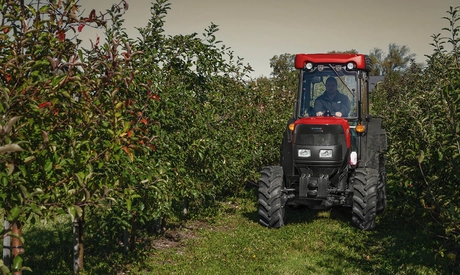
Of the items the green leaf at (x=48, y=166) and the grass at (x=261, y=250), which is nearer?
the green leaf at (x=48, y=166)

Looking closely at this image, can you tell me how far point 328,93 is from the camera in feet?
30.7

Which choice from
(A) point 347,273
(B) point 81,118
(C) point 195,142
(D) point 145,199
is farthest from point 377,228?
(B) point 81,118

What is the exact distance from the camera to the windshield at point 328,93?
9.34 meters

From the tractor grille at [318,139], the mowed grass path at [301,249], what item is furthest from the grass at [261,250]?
the tractor grille at [318,139]

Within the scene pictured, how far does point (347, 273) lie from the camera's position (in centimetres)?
661

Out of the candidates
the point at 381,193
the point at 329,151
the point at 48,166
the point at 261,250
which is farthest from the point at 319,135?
the point at 48,166

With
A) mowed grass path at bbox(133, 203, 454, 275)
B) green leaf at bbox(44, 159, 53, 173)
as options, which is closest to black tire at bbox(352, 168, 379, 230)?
mowed grass path at bbox(133, 203, 454, 275)

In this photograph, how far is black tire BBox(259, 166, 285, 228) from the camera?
29.3 ft

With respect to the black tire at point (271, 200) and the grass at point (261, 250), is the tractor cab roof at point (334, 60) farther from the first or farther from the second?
the grass at point (261, 250)

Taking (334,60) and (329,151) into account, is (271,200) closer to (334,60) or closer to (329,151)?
(329,151)

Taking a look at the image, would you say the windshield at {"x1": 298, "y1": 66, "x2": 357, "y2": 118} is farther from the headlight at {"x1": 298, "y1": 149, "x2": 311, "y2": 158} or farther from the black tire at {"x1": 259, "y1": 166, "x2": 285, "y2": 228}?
the black tire at {"x1": 259, "y1": 166, "x2": 285, "y2": 228}

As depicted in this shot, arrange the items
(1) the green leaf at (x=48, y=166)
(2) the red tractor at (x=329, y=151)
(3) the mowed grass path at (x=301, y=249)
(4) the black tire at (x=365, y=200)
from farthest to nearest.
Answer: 1. (2) the red tractor at (x=329, y=151)
2. (4) the black tire at (x=365, y=200)
3. (3) the mowed grass path at (x=301, y=249)
4. (1) the green leaf at (x=48, y=166)

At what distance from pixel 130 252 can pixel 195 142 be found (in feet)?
5.92

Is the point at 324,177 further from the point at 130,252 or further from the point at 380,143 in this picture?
the point at 130,252
